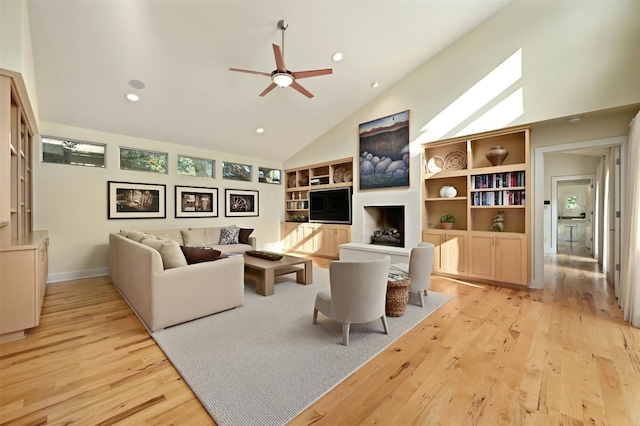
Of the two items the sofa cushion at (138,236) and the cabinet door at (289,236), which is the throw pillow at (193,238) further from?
the cabinet door at (289,236)

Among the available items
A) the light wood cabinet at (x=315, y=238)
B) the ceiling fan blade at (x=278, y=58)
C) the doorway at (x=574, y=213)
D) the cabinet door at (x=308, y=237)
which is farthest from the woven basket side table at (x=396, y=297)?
Answer: the doorway at (x=574, y=213)

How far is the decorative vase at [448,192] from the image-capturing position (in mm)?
4953

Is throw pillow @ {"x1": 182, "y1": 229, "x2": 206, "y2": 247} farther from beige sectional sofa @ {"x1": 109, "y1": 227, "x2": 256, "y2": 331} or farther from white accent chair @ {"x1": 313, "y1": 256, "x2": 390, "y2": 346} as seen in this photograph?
white accent chair @ {"x1": 313, "y1": 256, "x2": 390, "y2": 346}

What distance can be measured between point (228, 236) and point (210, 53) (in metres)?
3.70

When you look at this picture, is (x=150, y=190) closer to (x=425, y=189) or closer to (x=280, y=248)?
(x=280, y=248)

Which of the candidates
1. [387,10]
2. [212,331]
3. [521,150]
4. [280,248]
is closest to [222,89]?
[387,10]

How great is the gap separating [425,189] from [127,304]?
535 cm

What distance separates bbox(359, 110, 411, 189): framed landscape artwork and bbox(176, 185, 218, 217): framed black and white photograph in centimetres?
370

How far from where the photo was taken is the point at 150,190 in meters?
5.62

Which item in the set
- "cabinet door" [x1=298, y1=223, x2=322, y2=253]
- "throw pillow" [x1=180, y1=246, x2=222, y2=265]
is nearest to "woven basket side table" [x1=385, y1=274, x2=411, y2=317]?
"throw pillow" [x1=180, y1=246, x2=222, y2=265]

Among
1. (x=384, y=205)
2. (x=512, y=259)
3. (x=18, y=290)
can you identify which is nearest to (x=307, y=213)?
(x=384, y=205)

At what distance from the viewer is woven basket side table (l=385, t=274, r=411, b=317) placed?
3016mm

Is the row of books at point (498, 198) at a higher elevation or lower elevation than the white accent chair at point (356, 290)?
higher

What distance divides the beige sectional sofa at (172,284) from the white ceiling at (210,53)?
2547 mm
